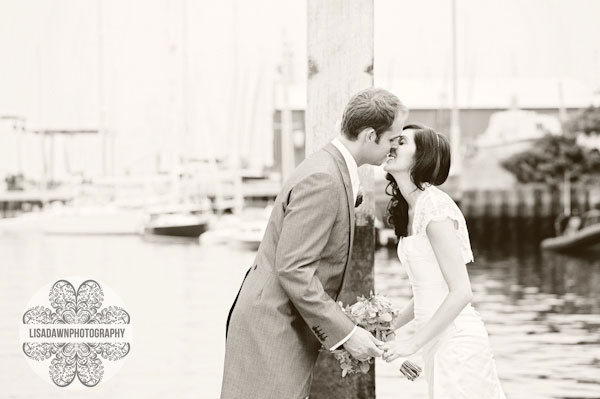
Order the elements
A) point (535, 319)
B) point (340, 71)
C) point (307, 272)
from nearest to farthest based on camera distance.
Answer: point (307, 272) → point (340, 71) → point (535, 319)

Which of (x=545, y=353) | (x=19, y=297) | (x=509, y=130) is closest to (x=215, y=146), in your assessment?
(x=509, y=130)

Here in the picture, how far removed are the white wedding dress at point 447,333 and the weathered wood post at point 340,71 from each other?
33.7 inches

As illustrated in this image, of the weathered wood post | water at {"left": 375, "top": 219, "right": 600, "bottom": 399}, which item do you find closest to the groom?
the weathered wood post

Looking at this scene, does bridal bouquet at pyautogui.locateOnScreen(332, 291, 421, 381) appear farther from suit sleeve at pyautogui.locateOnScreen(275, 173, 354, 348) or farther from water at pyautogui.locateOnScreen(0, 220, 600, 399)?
water at pyautogui.locateOnScreen(0, 220, 600, 399)

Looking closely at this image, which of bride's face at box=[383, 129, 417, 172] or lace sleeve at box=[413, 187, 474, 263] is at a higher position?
bride's face at box=[383, 129, 417, 172]

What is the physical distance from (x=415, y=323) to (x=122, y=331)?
2161 millimetres

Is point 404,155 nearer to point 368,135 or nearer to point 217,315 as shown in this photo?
point 368,135

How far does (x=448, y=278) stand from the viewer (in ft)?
12.4

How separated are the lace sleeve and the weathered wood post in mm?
893

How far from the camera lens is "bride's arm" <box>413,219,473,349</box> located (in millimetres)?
3787

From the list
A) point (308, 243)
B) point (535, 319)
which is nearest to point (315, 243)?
point (308, 243)

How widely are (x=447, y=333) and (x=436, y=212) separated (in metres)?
0.38

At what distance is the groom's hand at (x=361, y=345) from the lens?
12.1ft

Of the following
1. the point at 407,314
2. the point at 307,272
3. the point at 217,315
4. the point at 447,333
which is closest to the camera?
the point at 307,272
